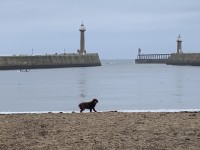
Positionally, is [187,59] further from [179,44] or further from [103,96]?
[103,96]

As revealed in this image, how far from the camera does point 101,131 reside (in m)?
8.58

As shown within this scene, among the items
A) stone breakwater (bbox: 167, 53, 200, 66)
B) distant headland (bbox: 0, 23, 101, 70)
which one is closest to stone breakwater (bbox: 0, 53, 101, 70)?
distant headland (bbox: 0, 23, 101, 70)

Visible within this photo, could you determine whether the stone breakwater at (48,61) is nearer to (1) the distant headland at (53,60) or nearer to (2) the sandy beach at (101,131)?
(1) the distant headland at (53,60)

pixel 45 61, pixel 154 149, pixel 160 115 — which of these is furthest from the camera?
pixel 45 61

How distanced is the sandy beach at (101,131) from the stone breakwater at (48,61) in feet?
316

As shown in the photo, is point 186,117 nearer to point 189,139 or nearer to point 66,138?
point 189,139

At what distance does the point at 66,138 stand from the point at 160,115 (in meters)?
3.25

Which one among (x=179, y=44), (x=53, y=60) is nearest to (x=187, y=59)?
(x=179, y=44)

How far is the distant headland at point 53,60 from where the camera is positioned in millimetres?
108812

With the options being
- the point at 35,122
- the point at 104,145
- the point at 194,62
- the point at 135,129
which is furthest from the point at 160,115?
the point at 194,62

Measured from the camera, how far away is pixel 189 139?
775 cm

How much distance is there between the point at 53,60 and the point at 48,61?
1514 mm

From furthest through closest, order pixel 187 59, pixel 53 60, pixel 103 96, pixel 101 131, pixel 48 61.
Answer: pixel 187 59 < pixel 53 60 < pixel 48 61 < pixel 103 96 < pixel 101 131

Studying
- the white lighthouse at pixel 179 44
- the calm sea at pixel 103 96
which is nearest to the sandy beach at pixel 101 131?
the calm sea at pixel 103 96
